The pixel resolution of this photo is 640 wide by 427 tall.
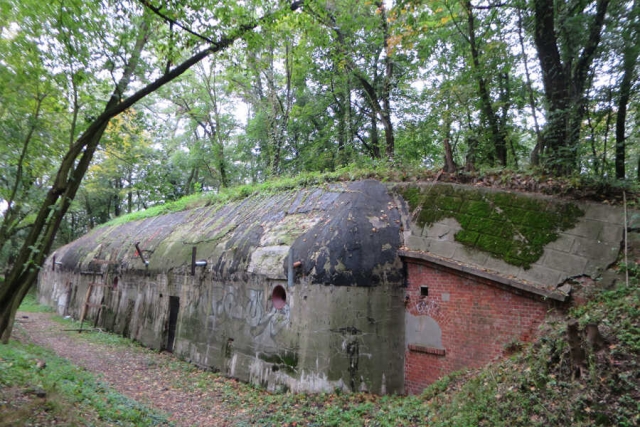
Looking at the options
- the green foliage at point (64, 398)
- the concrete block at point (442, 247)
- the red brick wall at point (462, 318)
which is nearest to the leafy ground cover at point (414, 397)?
the green foliage at point (64, 398)

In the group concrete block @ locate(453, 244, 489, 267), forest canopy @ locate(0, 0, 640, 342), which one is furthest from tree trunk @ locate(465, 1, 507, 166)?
concrete block @ locate(453, 244, 489, 267)

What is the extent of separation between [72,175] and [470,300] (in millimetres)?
6971

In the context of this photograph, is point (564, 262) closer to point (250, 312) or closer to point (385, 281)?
point (385, 281)

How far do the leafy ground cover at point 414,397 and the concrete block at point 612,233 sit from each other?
0.97m

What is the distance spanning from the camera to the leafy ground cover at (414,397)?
4.57 m

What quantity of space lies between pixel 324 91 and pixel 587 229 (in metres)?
15.9

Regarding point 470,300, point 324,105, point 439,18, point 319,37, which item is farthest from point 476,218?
point 324,105

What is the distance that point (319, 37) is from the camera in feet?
49.1

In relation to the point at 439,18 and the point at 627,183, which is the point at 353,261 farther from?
the point at 439,18

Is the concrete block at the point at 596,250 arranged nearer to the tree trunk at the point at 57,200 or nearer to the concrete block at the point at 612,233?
the concrete block at the point at 612,233

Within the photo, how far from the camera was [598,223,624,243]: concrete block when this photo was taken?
6672 millimetres

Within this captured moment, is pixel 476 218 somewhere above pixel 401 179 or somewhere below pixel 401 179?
below

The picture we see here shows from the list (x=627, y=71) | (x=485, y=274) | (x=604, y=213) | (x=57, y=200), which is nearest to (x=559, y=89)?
(x=627, y=71)

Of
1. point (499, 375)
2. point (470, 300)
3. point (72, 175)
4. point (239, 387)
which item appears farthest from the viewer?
point (239, 387)
